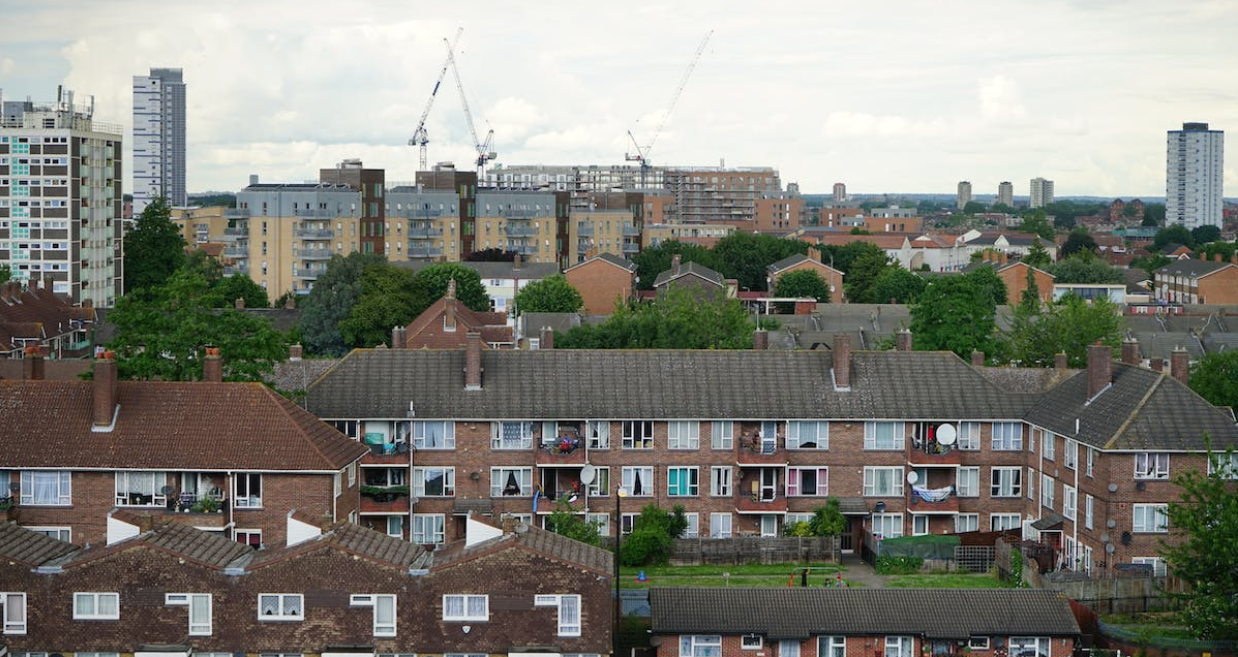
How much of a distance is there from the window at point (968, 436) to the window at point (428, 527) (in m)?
21.1

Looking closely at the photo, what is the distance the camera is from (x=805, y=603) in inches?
2032

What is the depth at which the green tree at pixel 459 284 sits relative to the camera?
5261 inches

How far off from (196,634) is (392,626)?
17.5 feet

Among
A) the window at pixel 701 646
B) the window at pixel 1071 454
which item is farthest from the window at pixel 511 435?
the window at pixel 1071 454

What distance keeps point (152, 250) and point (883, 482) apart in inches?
4525

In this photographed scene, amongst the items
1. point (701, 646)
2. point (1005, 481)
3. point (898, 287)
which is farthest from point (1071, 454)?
point (898, 287)

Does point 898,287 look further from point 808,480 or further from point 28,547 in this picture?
Answer: point 28,547

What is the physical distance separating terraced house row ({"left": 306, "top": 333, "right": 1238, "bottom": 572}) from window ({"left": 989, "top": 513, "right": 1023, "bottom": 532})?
0.27 ft

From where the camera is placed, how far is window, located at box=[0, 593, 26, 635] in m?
45.3

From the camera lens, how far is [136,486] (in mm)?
57656

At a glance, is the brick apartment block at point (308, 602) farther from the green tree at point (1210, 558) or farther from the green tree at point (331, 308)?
the green tree at point (331, 308)

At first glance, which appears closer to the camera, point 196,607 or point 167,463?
point 196,607

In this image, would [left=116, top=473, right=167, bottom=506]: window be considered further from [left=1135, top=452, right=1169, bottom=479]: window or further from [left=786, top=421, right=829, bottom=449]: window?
[left=1135, top=452, right=1169, bottom=479]: window

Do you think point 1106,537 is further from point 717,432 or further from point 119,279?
point 119,279
